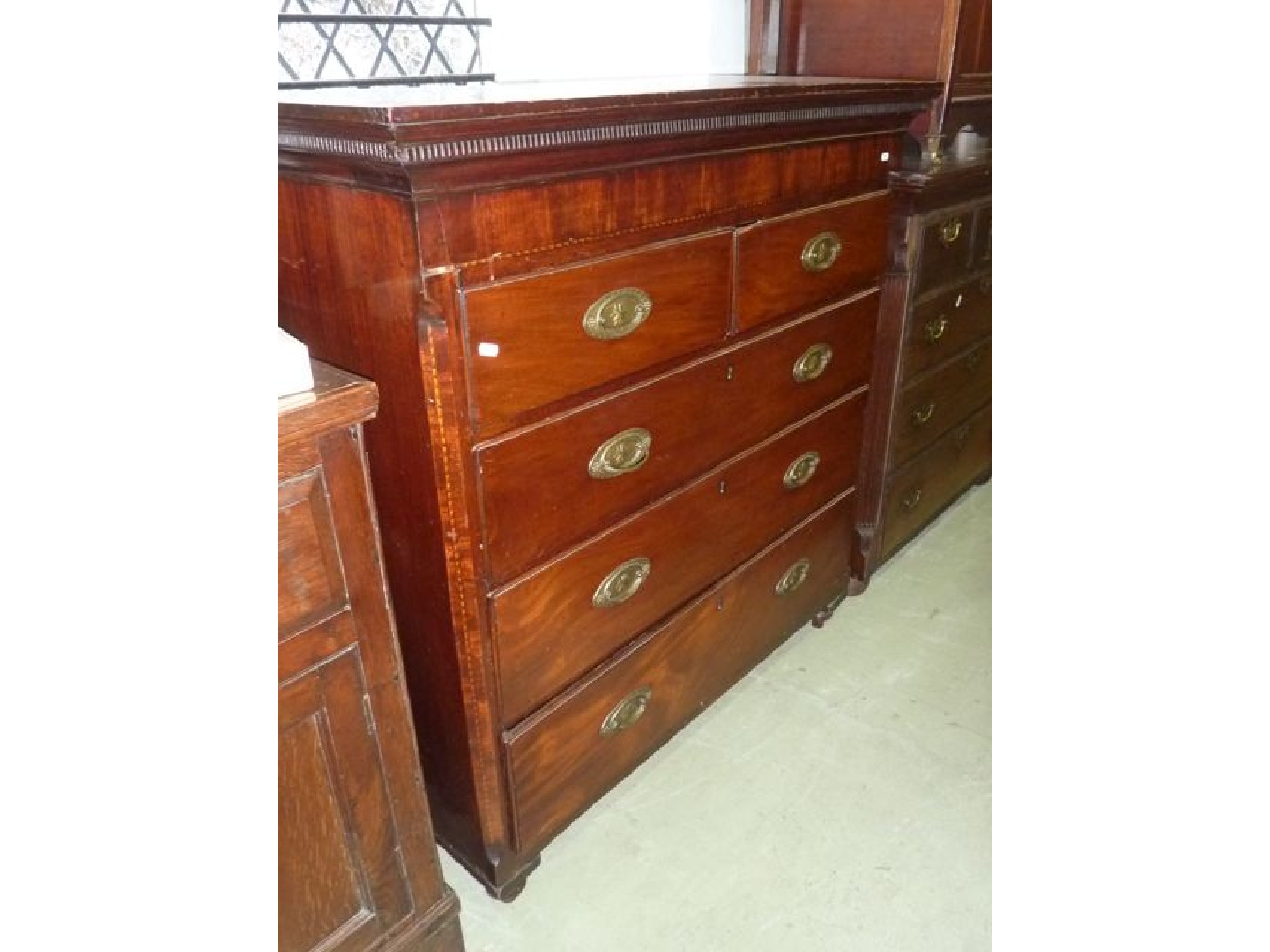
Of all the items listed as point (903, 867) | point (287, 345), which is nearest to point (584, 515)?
point (287, 345)

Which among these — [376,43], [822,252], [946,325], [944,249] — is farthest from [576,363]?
[946,325]

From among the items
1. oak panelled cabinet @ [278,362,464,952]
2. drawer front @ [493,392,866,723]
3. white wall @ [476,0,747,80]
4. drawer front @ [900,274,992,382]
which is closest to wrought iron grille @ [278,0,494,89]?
Answer: white wall @ [476,0,747,80]

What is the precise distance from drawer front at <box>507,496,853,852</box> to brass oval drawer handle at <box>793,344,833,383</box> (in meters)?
0.38

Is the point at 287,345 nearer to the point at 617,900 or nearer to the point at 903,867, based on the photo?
the point at 617,900

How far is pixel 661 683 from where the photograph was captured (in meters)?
1.65

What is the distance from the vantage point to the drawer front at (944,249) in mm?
2029

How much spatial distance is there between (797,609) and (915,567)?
0.67 m

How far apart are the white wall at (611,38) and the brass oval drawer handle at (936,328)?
0.85 metres

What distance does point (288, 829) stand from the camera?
1.04 m

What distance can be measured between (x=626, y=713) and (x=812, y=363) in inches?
31.2

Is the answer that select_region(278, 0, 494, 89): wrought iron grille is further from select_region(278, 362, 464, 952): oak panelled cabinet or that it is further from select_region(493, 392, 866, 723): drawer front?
select_region(493, 392, 866, 723): drawer front

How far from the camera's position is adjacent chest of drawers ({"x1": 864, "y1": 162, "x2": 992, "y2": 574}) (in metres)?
2.00

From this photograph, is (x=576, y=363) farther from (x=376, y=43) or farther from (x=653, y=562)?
(x=376, y=43)

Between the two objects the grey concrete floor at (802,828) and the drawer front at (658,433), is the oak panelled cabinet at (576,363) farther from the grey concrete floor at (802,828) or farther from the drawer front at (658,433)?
the grey concrete floor at (802,828)
